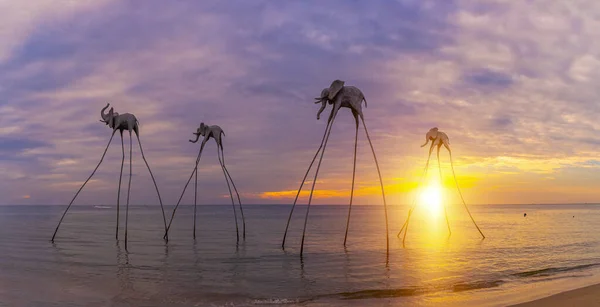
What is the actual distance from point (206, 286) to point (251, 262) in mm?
7053

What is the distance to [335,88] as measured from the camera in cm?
1942

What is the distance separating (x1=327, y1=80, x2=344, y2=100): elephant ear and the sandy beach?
1063 centimetres

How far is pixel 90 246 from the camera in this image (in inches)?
1230

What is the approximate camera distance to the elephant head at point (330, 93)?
63.3ft

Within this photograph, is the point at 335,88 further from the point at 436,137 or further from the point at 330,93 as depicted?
the point at 436,137

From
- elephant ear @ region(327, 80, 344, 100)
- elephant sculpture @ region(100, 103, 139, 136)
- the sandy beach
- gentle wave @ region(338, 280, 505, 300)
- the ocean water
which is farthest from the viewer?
elephant sculpture @ region(100, 103, 139, 136)

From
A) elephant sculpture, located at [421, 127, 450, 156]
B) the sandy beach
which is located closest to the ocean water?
the sandy beach

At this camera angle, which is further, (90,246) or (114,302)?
(90,246)

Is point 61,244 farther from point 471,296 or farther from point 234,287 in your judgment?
point 471,296

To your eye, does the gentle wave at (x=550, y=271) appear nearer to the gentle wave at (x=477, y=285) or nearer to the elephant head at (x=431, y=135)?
the gentle wave at (x=477, y=285)

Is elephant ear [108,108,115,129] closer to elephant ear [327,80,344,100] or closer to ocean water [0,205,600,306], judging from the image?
ocean water [0,205,600,306]

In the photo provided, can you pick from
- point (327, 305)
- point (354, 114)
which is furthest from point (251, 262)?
point (327, 305)

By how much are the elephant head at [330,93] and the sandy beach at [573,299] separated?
1069cm

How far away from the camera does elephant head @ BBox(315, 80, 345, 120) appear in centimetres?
1930
